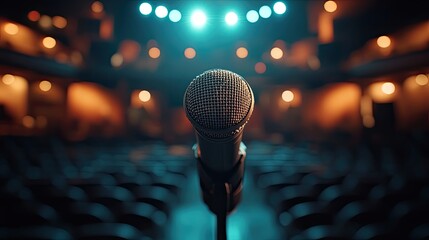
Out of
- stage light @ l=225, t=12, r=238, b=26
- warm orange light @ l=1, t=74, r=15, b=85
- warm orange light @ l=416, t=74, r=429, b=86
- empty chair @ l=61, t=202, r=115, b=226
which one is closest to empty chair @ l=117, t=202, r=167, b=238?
empty chair @ l=61, t=202, r=115, b=226

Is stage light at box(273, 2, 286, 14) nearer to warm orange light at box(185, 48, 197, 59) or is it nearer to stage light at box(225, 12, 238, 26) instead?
stage light at box(225, 12, 238, 26)

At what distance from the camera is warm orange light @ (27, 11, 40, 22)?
12.6 metres

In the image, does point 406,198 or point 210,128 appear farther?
point 406,198

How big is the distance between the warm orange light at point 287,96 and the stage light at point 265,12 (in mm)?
9989

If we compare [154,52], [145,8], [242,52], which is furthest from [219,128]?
[154,52]

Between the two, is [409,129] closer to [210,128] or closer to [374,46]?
[374,46]

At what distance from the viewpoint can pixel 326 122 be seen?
609 inches

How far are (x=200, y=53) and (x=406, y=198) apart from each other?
Result: 42.0 ft

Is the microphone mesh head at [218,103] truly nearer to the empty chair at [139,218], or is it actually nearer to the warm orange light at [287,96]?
the empty chair at [139,218]

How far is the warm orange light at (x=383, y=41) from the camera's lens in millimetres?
12957

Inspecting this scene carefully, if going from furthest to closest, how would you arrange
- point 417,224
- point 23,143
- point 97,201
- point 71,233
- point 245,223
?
point 23,143 → point 245,223 → point 97,201 → point 417,224 → point 71,233

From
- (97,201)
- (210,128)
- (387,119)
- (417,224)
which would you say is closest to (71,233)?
(97,201)

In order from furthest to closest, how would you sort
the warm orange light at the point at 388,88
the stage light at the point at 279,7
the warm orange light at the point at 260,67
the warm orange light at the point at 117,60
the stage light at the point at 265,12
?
the warm orange light at the point at 260,67, the warm orange light at the point at 117,60, the warm orange light at the point at 388,88, the stage light at the point at 265,12, the stage light at the point at 279,7

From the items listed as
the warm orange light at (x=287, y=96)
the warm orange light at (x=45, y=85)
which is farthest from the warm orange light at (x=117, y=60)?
the warm orange light at (x=287, y=96)
